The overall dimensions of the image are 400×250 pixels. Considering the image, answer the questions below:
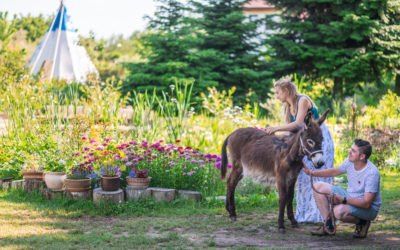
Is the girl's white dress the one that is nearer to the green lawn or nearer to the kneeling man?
the green lawn

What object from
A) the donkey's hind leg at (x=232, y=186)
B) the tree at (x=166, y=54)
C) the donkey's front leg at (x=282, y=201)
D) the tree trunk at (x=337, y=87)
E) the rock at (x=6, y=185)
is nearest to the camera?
the donkey's front leg at (x=282, y=201)

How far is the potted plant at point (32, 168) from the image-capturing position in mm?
6176

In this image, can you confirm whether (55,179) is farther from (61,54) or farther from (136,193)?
(61,54)

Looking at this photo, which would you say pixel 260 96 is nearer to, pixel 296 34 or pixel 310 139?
pixel 296 34

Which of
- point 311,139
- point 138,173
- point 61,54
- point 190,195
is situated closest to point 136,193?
point 138,173

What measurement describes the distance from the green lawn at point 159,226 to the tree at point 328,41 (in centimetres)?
917

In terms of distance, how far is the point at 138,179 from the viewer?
5.73m

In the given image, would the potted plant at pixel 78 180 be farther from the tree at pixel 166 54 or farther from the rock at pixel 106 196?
the tree at pixel 166 54

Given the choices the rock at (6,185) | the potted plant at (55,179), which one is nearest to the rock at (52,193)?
the potted plant at (55,179)

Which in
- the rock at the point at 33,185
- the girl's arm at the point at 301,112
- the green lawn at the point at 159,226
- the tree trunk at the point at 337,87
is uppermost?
the tree trunk at the point at 337,87

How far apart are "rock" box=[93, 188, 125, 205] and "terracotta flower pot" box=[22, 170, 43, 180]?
1223 mm

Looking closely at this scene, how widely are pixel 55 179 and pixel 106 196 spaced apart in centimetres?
96

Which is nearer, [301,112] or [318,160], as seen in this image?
[318,160]

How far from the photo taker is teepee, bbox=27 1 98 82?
55.5ft
